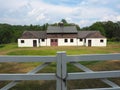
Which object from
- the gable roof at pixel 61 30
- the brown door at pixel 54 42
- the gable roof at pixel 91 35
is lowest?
the brown door at pixel 54 42

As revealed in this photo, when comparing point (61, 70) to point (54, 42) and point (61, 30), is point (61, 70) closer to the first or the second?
point (54, 42)

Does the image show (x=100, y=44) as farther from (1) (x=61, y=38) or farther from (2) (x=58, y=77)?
(2) (x=58, y=77)

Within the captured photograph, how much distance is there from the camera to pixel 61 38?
205ft

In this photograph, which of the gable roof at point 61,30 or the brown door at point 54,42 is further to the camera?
the gable roof at point 61,30

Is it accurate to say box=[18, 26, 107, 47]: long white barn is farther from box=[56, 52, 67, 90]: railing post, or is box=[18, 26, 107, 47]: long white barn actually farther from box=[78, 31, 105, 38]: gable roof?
box=[56, 52, 67, 90]: railing post

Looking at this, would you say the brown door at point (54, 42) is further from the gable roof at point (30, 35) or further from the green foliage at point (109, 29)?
the green foliage at point (109, 29)

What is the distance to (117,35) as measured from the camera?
8162cm

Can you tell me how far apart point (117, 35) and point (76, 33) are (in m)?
23.6

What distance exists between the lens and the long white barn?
61.1 metres

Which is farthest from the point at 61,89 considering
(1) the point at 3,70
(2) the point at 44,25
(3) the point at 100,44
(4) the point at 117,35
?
(2) the point at 44,25

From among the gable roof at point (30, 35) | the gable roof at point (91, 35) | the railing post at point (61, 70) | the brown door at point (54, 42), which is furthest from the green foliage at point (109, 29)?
the railing post at point (61, 70)

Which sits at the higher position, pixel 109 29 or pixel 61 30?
pixel 109 29

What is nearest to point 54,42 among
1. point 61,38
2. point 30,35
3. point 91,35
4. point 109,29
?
point 61,38

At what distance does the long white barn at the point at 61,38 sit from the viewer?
61125 mm
